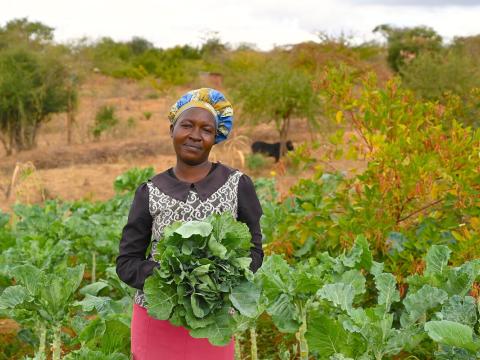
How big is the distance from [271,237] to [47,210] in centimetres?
252

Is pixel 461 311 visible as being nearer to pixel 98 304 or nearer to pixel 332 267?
pixel 332 267

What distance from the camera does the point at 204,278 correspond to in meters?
1.79

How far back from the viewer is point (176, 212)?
203 centimetres

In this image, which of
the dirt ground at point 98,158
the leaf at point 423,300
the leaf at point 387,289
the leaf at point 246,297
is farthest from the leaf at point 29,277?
the dirt ground at point 98,158

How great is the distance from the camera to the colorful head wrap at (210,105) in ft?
6.85

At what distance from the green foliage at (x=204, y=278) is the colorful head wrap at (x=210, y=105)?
1.38ft

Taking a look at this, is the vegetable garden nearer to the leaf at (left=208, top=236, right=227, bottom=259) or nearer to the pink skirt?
the leaf at (left=208, top=236, right=227, bottom=259)

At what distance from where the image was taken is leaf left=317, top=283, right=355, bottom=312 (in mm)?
2496

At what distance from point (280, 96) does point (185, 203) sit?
1156cm

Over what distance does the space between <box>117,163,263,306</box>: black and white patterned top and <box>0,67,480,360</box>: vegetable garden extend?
223 mm

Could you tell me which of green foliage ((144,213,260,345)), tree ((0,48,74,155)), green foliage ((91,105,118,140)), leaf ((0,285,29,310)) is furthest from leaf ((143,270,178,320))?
green foliage ((91,105,118,140))

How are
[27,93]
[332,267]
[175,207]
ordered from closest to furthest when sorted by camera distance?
[175,207] → [332,267] → [27,93]

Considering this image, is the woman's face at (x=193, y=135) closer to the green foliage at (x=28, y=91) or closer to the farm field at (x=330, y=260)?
the farm field at (x=330, y=260)

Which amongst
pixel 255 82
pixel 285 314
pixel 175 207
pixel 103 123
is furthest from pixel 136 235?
pixel 103 123
